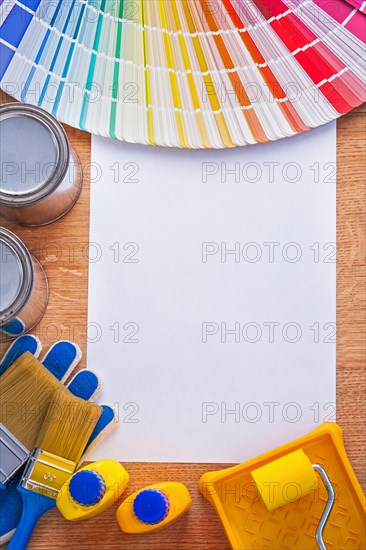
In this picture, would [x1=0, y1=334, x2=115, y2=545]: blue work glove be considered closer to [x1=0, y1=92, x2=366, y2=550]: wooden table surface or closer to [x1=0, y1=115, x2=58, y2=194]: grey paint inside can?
[x1=0, y1=92, x2=366, y2=550]: wooden table surface

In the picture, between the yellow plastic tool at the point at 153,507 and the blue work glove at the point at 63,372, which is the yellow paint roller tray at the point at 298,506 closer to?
the yellow plastic tool at the point at 153,507

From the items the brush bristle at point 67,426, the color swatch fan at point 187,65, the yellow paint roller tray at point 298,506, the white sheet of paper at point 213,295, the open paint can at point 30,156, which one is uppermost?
the color swatch fan at point 187,65

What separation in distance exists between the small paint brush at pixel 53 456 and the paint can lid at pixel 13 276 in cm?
12

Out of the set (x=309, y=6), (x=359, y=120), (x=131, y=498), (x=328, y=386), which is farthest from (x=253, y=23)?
(x=131, y=498)

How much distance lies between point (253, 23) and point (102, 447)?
54 centimetres

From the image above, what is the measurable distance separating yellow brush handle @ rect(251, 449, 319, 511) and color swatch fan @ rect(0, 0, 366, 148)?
0.38 m

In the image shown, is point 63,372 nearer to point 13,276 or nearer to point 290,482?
point 13,276

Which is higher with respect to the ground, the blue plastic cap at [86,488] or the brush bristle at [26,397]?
the brush bristle at [26,397]

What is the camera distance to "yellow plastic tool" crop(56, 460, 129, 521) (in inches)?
27.7

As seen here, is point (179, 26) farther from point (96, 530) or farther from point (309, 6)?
point (96, 530)

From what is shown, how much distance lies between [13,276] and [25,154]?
14 cm

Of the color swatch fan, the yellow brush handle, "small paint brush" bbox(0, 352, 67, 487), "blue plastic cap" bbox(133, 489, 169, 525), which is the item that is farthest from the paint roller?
the color swatch fan

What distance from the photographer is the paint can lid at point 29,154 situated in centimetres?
71

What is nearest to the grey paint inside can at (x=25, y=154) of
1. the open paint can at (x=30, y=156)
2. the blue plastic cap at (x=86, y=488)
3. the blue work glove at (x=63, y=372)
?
the open paint can at (x=30, y=156)
